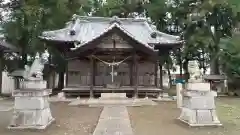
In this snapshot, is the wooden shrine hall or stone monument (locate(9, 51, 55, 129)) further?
the wooden shrine hall

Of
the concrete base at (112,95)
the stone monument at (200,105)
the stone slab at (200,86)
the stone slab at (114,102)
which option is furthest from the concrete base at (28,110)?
the concrete base at (112,95)

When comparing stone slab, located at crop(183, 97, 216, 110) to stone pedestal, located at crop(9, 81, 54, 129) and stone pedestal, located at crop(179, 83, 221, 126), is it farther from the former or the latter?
stone pedestal, located at crop(9, 81, 54, 129)

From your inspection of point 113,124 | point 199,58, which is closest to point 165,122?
point 113,124

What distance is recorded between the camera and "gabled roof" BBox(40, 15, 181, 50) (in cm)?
2048

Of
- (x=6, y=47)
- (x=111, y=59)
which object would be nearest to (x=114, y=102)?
(x=111, y=59)

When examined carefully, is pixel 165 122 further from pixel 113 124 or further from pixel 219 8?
pixel 219 8

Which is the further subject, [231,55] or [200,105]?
[231,55]

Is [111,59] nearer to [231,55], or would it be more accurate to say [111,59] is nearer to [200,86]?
[231,55]

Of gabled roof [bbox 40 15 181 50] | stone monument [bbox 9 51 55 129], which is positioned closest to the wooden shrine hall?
gabled roof [bbox 40 15 181 50]

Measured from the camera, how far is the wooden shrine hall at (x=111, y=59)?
65.9 feet

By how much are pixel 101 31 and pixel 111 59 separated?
300 cm

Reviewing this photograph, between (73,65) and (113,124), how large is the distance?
499 inches

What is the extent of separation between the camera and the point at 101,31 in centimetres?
2341

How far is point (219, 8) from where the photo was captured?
26.3m
